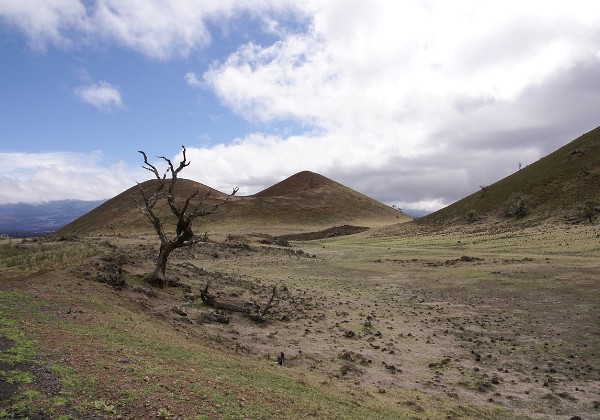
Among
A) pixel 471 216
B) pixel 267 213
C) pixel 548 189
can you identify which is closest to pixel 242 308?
pixel 471 216

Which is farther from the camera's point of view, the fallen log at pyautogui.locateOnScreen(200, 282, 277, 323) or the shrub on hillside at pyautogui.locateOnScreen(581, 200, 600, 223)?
the shrub on hillside at pyautogui.locateOnScreen(581, 200, 600, 223)

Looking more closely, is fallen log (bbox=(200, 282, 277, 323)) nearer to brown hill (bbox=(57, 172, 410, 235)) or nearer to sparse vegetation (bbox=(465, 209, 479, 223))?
sparse vegetation (bbox=(465, 209, 479, 223))

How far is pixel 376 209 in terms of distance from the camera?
139 meters

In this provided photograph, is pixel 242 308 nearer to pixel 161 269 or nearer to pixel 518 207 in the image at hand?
pixel 161 269

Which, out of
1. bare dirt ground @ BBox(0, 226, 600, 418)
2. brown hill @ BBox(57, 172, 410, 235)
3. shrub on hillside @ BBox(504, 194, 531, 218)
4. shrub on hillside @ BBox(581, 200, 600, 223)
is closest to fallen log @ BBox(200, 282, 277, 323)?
bare dirt ground @ BBox(0, 226, 600, 418)

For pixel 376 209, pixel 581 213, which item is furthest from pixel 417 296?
pixel 376 209

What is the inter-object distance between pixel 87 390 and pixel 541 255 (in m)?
34.2

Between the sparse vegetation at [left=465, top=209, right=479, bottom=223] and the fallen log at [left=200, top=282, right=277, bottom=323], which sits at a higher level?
the sparse vegetation at [left=465, top=209, right=479, bottom=223]

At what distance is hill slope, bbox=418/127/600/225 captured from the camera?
6650 cm

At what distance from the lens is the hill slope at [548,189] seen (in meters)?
66.5

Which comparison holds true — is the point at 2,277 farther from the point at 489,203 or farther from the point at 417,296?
the point at 489,203

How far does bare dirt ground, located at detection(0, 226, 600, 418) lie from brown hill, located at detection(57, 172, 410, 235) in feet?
251

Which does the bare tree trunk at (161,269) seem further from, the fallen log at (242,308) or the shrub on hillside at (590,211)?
the shrub on hillside at (590,211)

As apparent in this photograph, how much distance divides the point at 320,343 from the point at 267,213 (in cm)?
10661
